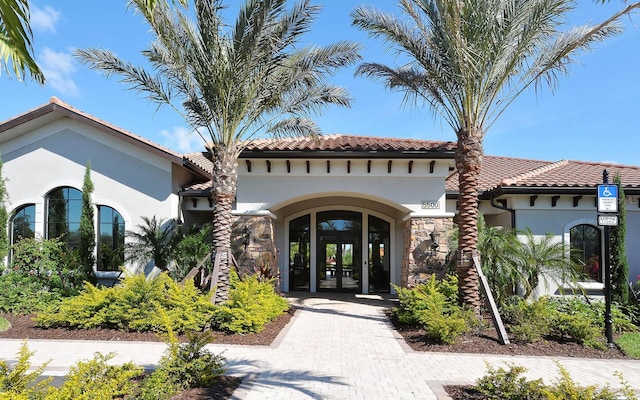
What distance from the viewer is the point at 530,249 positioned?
1059cm

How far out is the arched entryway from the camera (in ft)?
53.5

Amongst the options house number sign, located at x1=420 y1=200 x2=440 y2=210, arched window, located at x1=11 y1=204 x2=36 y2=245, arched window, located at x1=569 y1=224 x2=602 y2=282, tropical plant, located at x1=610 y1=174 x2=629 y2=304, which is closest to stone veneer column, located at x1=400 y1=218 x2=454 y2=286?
house number sign, located at x1=420 y1=200 x2=440 y2=210

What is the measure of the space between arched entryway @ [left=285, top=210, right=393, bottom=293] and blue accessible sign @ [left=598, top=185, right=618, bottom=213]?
8517 mm

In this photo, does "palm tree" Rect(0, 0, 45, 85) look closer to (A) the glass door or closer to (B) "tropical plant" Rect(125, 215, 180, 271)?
(B) "tropical plant" Rect(125, 215, 180, 271)

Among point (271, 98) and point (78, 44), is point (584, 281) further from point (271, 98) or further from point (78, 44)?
point (78, 44)

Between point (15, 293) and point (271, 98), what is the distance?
8.59 meters

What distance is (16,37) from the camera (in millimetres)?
4199

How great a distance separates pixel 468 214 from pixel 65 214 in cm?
1247

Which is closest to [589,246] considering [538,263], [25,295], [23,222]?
[538,263]

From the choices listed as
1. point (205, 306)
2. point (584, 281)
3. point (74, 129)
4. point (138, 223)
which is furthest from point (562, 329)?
point (74, 129)

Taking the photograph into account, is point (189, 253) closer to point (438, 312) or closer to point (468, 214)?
point (438, 312)

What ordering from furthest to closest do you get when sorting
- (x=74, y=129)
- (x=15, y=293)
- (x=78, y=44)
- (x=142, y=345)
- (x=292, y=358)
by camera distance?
(x=74, y=129)
(x=15, y=293)
(x=78, y=44)
(x=142, y=345)
(x=292, y=358)

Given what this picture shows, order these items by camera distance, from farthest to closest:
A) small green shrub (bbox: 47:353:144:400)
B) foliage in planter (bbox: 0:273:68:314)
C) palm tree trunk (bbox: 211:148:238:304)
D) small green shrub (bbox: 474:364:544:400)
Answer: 1. foliage in planter (bbox: 0:273:68:314)
2. palm tree trunk (bbox: 211:148:238:304)
3. small green shrub (bbox: 474:364:544:400)
4. small green shrub (bbox: 47:353:144:400)

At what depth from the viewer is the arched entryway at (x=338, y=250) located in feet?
53.5
